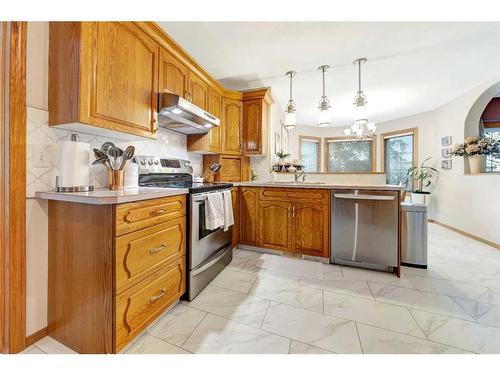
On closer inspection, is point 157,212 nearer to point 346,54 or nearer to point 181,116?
point 181,116

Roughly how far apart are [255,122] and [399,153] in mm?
4276

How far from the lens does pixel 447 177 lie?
4031mm

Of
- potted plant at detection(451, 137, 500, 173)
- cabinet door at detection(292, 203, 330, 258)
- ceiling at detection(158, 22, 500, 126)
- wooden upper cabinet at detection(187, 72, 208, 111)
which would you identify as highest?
ceiling at detection(158, 22, 500, 126)

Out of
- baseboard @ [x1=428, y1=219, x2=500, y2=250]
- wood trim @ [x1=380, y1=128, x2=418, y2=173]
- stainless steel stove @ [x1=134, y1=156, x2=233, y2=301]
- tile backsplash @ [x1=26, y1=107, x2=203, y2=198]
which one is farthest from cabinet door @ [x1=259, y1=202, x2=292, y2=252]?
wood trim @ [x1=380, y1=128, x2=418, y2=173]

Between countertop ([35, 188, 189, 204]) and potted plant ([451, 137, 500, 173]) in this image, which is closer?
countertop ([35, 188, 189, 204])

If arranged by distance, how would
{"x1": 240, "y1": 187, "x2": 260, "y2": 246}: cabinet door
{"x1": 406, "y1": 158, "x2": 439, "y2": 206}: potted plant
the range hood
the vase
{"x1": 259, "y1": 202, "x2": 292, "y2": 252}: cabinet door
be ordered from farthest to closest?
{"x1": 406, "y1": 158, "x2": 439, "y2": 206}: potted plant
the vase
{"x1": 240, "y1": 187, "x2": 260, "y2": 246}: cabinet door
{"x1": 259, "y1": 202, "x2": 292, "y2": 252}: cabinet door
the range hood

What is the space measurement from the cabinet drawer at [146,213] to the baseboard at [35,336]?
2.82 ft

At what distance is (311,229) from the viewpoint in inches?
94.5

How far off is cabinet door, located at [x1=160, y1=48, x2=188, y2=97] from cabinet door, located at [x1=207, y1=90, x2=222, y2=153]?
1.61ft

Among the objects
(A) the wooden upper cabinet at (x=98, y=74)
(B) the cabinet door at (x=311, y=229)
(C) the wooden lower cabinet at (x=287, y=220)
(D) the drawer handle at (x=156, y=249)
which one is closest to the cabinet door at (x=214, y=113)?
(C) the wooden lower cabinet at (x=287, y=220)

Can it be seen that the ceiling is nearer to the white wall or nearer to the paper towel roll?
the white wall

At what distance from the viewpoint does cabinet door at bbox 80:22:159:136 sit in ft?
3.98
